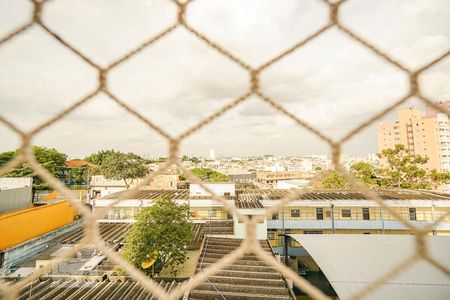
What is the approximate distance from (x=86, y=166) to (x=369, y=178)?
45.0 feet

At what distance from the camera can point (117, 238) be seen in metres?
5.94

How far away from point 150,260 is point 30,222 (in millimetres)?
3296

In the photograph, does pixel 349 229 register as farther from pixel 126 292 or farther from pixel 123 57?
pixel 123 57

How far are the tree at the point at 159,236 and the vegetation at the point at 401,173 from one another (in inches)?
247

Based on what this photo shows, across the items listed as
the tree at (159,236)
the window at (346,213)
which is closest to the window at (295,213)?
the window at (346,213)

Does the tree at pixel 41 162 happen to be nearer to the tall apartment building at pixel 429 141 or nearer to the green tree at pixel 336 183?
the green tree at pixel 336 183

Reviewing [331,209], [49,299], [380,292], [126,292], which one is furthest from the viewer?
[331,209]

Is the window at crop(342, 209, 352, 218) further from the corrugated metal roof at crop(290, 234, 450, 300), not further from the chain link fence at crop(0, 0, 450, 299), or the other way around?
the chain link fence at crop(0, 0, 450, 299)

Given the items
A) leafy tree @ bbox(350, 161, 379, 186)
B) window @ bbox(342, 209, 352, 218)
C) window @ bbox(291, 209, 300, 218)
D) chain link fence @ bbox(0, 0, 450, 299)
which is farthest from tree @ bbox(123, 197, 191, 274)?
leafy tree @ bbox(350, 161, 379, 186)

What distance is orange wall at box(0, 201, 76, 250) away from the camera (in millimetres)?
4969

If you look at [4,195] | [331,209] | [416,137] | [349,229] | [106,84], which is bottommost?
[349,229]

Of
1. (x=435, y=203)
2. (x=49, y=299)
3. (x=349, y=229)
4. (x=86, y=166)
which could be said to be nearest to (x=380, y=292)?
(x=49, y=299)

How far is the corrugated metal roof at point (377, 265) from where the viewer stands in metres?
1.96

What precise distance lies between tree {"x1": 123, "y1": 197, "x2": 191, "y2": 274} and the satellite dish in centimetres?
4
